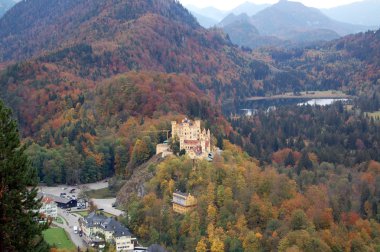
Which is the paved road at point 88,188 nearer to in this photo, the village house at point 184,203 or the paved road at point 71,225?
the paved road at point 71,225

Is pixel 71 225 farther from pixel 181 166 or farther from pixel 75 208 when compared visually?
pixel 181 166

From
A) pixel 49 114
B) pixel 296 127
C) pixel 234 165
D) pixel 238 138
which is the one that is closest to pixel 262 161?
pixel 238 138

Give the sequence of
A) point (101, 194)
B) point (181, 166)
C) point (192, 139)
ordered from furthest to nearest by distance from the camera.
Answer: point (101, 194) → point (192, 139) → point (181, 166)

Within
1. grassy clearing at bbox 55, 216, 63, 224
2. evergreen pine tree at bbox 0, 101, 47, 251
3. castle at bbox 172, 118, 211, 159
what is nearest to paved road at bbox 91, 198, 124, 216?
grassy clearing at bbox 55, 216, 63, 224

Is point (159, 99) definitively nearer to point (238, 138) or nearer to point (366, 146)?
point (238, 138)

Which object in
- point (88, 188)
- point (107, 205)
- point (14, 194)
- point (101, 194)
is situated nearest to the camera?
point (14, 194)

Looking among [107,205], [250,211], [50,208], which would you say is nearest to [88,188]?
[107,205]

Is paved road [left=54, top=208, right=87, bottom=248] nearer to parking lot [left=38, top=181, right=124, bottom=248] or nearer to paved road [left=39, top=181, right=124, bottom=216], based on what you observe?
parking lot [left=38, top=181, right=124, bottom=248]

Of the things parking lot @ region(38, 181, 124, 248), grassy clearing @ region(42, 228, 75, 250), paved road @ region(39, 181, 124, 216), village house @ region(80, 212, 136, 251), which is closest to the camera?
village house @ region(80, 212, 136, 251)
